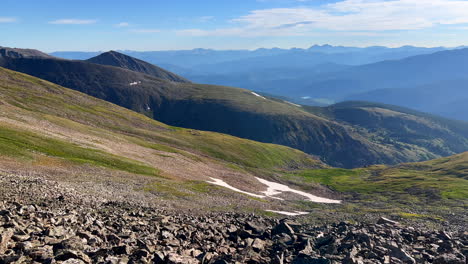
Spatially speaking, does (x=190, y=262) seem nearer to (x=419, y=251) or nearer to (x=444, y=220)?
(x=419, y=251)

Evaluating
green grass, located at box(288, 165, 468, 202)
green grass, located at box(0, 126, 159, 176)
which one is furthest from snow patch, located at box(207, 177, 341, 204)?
green grass, located at box(288, 165, 468, 202)

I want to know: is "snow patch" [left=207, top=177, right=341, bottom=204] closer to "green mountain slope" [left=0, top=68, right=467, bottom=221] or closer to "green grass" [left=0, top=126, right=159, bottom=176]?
"green mountain slope" [left=0, top=68, right=467, bottom=221]

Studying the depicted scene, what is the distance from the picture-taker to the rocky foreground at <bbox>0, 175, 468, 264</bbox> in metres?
19.3

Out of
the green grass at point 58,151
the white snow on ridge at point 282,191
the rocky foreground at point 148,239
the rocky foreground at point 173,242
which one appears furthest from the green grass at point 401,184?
the green grass at point 58,151

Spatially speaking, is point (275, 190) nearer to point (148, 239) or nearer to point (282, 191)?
point (282, 191)

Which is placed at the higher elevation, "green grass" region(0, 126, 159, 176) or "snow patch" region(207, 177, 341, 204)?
"green grass" region(0, 126, 159, 176)

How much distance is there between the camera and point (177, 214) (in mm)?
40312

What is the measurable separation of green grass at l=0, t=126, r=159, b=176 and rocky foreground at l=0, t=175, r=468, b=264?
19.3m

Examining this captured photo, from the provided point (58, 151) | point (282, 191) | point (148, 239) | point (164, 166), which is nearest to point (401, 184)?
point (282, 191)

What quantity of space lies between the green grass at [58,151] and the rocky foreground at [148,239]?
19.3m

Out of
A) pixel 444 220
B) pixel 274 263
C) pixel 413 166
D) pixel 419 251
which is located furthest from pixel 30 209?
pixel 413 166

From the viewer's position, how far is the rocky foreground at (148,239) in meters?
19.3

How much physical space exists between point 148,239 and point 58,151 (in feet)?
151

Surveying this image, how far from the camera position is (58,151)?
61.6 metres
